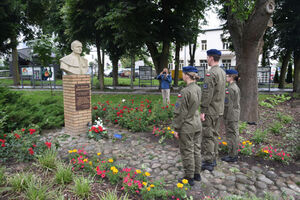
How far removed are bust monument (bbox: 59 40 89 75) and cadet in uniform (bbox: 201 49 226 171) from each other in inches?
156

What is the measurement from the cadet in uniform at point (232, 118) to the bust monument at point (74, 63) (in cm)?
420

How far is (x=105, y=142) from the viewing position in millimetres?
5988

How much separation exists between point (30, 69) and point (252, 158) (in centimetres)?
2038

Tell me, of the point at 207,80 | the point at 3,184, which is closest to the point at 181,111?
the point at 207,80

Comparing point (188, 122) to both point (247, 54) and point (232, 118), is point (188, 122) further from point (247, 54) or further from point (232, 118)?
point (247, 54)

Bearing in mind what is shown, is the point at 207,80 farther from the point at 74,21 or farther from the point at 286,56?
the point at 286,56

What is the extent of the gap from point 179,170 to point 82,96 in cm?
374

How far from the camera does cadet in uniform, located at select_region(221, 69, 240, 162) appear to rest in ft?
15.8

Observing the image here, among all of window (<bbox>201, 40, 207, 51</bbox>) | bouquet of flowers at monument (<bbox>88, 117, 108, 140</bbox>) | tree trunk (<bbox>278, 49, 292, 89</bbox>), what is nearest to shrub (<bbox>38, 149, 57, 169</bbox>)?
bouquet of flowers at monument (<bbox>88, 117, 108, 140</bbox>)

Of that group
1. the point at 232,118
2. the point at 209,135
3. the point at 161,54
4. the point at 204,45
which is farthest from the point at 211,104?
the point at 204,45

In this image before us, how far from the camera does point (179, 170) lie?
174 inches

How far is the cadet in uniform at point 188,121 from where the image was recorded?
3625mm

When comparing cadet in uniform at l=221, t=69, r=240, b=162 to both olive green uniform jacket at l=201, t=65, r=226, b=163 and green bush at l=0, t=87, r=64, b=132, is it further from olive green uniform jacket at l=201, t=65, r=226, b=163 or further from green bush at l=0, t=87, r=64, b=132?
green bush at l=0, t=87, r=64, b=132

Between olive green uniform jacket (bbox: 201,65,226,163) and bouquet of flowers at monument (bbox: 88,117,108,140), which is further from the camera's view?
bouquet of flowers at monument (bbox: 88,117,108,140)
